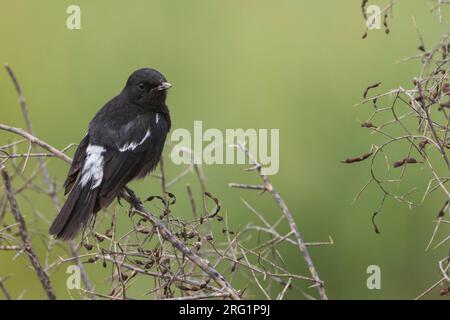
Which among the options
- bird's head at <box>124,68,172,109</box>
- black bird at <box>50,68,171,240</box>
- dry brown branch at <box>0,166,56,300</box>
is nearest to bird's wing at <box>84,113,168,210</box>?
black bird at <box>50,68,171,240</box>

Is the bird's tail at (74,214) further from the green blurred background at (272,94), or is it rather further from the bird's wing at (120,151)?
the green blurred background at (272,94)

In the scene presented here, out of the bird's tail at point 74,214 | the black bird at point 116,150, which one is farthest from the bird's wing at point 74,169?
the bird's tail at point 74,214

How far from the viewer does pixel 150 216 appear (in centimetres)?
381

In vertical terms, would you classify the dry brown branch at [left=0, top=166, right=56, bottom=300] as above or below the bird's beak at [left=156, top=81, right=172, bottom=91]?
below

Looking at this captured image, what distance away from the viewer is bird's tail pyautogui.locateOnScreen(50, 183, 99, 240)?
451 centimetres

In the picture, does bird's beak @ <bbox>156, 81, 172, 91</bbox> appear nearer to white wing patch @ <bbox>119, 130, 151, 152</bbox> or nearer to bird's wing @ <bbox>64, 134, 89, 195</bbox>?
white wing patch @ <bbox>119, 130, 151, 152</bbox>

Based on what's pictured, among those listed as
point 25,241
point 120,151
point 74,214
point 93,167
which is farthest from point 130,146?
point 25,241

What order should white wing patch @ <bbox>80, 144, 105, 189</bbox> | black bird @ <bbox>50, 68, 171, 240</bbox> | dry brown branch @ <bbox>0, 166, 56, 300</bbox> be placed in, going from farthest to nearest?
white wing patch @ <bbox>80, 144, 105, 189</bbox> → black bird @ <bbox>50, 68, 171, 240</bbox> → dry brown branch @ <bbox>0, 166, 56, 300</bbox>

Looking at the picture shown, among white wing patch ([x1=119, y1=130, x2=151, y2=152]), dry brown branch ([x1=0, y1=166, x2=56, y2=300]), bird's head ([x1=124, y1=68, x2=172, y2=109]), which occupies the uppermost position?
bird's head ([x1=124, y1=68, x2=172, y2=109])

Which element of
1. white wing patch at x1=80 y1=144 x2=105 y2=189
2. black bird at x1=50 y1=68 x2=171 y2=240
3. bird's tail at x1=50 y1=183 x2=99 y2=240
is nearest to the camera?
bird's tail at x1=50 y1=183 x2=99 y2=240

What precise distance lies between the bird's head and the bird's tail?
0.97m

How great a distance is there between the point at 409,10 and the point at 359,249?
90.3 inches

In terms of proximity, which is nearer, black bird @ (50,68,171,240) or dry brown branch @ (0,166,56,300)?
dry brown branch @ (0,166,56,300)

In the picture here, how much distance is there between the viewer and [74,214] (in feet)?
15.0
